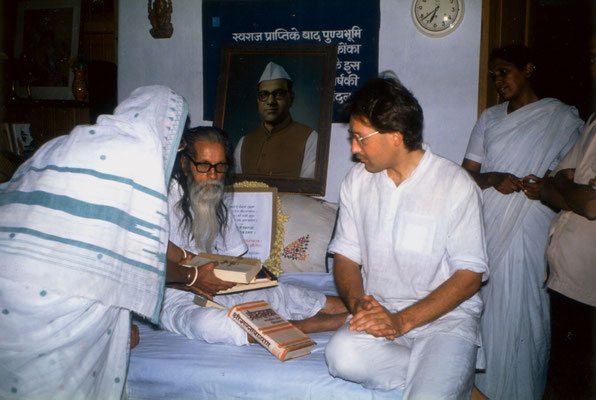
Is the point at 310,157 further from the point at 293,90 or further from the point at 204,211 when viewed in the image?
the point at 204,211

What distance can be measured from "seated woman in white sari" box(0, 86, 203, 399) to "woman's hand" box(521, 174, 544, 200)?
7.80 ft

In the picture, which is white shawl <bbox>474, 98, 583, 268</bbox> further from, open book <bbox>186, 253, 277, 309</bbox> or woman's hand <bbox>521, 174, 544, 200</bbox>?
open book <bbox>186, 253, 277, 309</bbox>

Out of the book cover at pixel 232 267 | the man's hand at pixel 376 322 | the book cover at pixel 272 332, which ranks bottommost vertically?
the book cover at pixel 272 332

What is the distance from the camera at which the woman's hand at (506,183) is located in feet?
9.95

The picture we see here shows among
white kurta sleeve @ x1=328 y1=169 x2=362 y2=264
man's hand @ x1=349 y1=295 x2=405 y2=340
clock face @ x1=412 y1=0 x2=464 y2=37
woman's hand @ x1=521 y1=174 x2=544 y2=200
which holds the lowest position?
man's hand @ x1=349 y1=295 x2=405 y2=340

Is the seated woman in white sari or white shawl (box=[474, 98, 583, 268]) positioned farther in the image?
white shawl (box=[474, 98, 583, 268])

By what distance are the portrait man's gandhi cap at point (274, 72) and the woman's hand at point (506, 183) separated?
1898 mm

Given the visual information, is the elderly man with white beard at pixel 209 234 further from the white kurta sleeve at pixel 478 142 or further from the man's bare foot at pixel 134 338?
the white kurta sleeve at pixel 478 142

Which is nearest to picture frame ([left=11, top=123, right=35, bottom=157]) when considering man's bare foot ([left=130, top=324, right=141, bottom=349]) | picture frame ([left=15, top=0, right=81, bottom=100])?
picture frame ([left=15, top=0, right=81, bottom=100])

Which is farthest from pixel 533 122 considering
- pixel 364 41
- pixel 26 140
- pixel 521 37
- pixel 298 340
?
pixel 26 140

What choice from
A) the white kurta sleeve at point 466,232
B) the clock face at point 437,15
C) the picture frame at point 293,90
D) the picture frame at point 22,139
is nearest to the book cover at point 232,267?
the white kurta sleeve at point 466,232

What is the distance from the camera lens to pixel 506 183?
3.05 metres

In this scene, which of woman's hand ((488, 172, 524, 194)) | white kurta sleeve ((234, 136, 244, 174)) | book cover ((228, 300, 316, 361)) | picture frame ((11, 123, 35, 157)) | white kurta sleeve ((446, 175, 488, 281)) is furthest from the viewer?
picture frame ((11, 123, 35, 157))

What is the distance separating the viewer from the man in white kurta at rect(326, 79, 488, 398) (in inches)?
76.6
